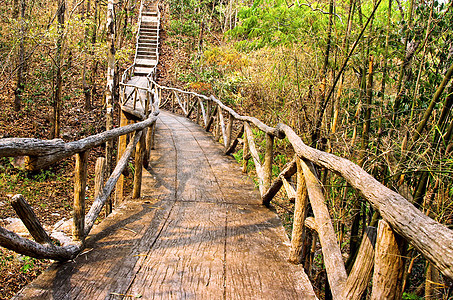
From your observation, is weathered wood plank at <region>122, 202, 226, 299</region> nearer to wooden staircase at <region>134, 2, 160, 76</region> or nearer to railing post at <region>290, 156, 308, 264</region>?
railing post at <region>290, 156, 308, 264</region>

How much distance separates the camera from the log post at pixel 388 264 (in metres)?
1.39

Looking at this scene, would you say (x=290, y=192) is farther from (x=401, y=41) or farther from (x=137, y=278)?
(x=401, y=41)

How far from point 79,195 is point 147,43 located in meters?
23.3

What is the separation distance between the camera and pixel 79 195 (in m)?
2.60

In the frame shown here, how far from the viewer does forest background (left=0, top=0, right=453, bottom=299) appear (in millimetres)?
2838

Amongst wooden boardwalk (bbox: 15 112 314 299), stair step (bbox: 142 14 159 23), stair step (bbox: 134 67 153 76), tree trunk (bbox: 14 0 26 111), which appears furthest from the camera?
stair step (bbox: 142 14 159 23)

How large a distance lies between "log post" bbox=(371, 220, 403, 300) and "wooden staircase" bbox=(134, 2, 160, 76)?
68.5ft

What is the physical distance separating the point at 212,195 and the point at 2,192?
21.6 ft

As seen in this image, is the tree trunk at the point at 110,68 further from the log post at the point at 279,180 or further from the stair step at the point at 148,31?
the stair step at the point at 148,31

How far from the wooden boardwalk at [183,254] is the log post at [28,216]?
0.87ft

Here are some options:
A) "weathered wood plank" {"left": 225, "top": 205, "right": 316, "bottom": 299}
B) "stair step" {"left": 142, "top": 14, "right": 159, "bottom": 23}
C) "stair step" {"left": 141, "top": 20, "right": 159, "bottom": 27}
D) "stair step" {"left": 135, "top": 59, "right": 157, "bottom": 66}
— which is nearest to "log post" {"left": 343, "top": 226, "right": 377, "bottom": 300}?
"weathered wood plank" {"left": 225, "top": 205, "right": 316, "bottom": 299}

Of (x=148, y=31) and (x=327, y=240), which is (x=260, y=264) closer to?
(x=327, y=240)

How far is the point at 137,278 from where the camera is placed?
233cm

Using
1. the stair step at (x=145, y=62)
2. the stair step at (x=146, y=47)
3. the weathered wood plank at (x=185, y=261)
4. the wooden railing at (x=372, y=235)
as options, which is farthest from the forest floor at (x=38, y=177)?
the stair step at (x=146, y=47)
